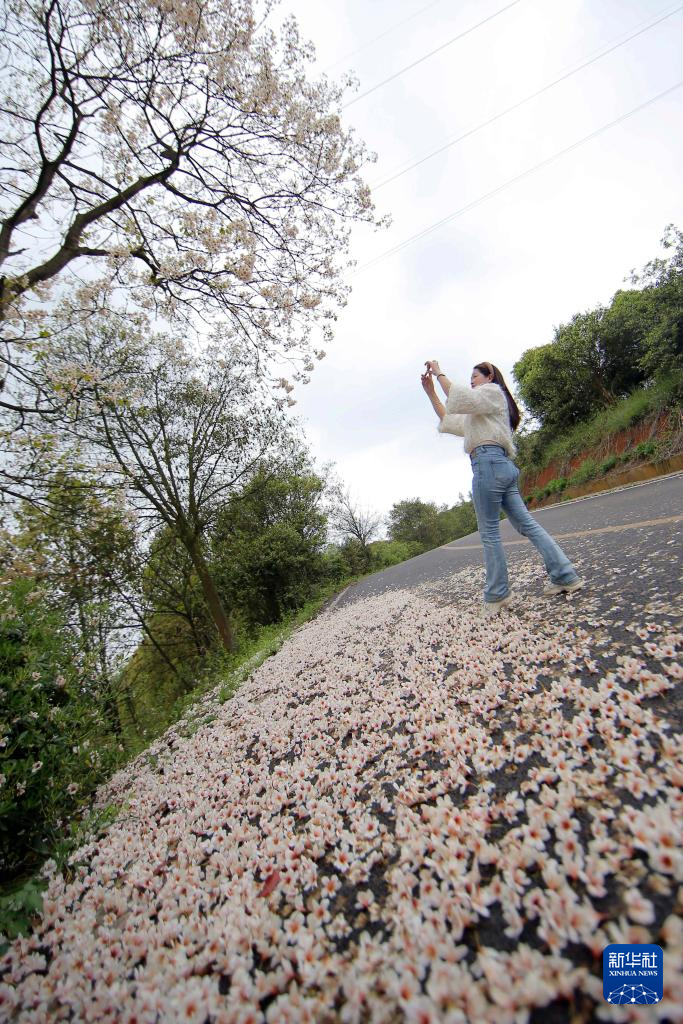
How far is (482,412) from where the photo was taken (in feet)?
12.0

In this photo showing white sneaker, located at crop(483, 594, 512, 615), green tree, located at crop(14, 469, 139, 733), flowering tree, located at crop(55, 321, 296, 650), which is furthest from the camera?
flowering tree, located at crop(55, 321, 296, 650)

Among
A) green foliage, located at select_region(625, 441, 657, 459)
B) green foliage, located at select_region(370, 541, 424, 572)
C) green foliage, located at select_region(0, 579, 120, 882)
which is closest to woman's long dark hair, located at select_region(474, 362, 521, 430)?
green foliage, located at select_region(0, 579, 120, 882)

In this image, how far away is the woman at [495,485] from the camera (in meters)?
3.61

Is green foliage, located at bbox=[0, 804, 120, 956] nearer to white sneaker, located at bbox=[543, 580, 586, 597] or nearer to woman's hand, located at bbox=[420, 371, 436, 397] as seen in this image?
white sneaker, located at bbox=[543, 580, 586, 597]

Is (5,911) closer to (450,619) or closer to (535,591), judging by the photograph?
(450,619)

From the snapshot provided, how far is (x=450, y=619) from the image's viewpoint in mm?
4359

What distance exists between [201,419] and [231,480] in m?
2.30

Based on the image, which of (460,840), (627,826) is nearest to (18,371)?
(460,840)

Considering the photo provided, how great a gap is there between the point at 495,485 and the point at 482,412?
0.73 meters

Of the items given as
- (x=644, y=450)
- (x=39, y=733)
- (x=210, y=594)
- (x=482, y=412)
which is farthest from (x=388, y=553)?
(x=39, y=733)

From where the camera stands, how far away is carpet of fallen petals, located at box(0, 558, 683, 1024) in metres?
0.98

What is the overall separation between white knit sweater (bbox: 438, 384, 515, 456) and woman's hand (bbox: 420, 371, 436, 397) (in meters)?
0.54

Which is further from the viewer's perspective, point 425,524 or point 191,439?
point 425,524

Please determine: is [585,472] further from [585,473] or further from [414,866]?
[414,866]
